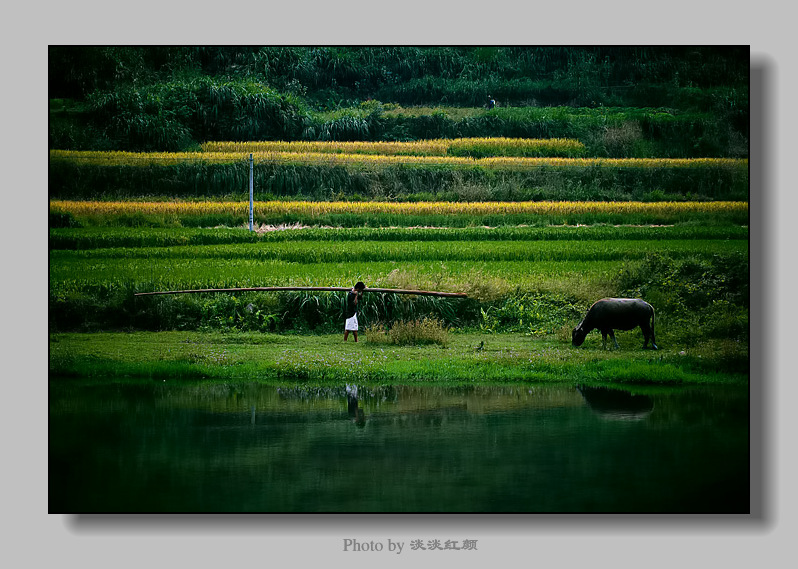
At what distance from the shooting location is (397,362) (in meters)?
8.32

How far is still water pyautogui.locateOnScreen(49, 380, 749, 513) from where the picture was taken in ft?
20.1

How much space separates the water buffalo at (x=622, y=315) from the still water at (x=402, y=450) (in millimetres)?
935

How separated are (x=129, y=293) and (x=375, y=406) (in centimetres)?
355

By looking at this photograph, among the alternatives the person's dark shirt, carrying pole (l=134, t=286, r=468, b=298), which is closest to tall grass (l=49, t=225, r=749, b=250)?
carrying pole (l=134, t=286, r=468, b=298)

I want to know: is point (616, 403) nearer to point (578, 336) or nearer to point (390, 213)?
point (578, 336)

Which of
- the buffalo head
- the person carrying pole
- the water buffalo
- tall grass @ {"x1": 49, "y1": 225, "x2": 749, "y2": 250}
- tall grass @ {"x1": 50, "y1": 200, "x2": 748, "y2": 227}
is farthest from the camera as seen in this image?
tall grass @ {"x1": 50, "y1": 200, "x2": 748, "y2": 227}

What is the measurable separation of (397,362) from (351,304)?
131 centimetres

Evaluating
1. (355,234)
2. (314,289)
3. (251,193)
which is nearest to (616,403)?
(314,289)

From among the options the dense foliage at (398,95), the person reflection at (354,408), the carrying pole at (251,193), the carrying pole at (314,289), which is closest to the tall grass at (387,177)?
the carrying pole at (251,193)

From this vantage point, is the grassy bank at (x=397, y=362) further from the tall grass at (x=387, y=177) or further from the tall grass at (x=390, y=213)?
the tall grass at (x=387, y=177)

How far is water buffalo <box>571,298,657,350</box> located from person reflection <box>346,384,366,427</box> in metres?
2.55

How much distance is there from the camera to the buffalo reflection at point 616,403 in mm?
7215

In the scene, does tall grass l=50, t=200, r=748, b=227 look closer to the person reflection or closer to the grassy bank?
the grassy bank

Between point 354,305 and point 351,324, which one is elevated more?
point 354,305
